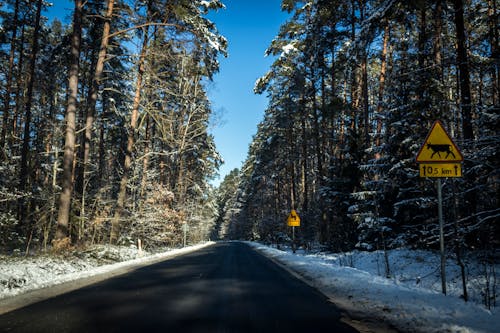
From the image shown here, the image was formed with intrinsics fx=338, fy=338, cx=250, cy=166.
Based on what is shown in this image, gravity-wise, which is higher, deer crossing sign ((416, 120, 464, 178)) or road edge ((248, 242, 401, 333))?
deer crossing sign ((416, 120, 464, 178))

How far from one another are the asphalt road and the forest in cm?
329

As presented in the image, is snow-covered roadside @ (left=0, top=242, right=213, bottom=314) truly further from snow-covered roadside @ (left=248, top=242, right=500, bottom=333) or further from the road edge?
snow-covered roadside @ (left=248, top=242, right=500, bottom=333)

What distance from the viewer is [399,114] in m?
14.5

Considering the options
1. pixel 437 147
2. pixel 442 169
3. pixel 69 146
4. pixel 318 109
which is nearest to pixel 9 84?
pixel 69 146

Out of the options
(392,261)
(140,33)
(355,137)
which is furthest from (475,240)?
(140,33)

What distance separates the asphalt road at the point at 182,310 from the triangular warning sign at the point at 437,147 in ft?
11.0

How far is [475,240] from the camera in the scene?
10.9 m

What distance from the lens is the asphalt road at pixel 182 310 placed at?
15.0 ft

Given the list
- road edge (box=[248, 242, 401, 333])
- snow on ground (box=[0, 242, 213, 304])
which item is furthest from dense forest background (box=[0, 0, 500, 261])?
road edge (box=[248, 242, 401, 333])

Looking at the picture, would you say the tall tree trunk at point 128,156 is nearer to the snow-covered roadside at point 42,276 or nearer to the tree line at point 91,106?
the tree line at point 91,106

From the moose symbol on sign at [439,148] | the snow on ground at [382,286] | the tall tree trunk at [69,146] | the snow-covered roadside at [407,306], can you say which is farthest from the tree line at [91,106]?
the moose symbol on sign at [439,148]

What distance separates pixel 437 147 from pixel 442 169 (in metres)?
0.43

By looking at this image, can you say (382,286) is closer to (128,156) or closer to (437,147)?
(437,147)

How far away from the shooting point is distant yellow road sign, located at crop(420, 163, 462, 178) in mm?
6352
